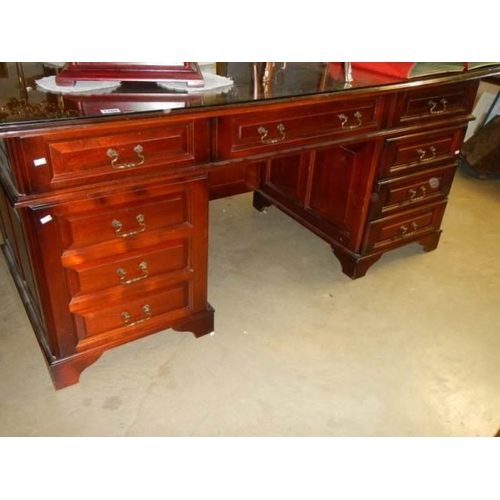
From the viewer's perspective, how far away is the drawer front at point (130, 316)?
1572mm

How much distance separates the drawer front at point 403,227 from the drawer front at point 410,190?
42 millimetres

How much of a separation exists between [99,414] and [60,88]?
99 cm

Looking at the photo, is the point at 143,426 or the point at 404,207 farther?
the point at 404,207

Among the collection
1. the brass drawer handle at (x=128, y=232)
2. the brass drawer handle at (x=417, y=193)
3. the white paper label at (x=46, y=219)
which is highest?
the white paper label at (x=46, y=219)

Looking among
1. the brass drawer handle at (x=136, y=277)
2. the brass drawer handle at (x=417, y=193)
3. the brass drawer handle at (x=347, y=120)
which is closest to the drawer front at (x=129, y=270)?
the brass drawer handle at (x=136, y=277)

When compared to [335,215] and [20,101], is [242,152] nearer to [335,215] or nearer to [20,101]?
[20,101]

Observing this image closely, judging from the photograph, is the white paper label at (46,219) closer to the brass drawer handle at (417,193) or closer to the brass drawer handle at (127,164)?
the brass drawer handle at (127,164)

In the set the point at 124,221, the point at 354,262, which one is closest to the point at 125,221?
the point at 124,221

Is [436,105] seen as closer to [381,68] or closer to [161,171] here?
[381,68]

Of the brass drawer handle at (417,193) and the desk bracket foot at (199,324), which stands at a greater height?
the brass drawer handle at (417,193)

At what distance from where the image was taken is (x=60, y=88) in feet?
4.56

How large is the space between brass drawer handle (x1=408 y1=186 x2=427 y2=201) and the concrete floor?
13.8 inches

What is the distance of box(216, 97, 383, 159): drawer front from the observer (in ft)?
4.90

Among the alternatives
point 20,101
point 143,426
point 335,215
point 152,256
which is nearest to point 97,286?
point 152,256
